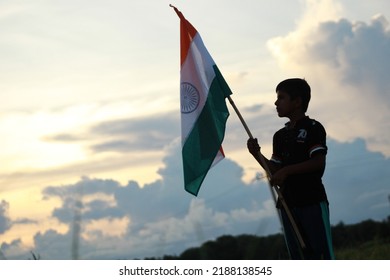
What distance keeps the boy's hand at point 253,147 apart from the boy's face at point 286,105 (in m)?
0.27

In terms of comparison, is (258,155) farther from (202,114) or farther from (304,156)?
(202,114)

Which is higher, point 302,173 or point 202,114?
point 202,114

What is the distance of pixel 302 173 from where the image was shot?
16.6 feet

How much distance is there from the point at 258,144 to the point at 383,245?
11.1ft

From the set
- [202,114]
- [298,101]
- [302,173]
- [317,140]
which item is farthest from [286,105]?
[202,114]

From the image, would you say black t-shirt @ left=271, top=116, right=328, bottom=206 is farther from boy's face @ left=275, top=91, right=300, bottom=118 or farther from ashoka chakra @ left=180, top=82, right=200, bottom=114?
ashoka chakra @ left=180, top=82, right=200, bottom=114

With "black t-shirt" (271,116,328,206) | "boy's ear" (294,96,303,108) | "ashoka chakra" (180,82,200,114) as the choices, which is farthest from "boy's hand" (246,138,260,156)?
"ashoka chakra" (180,82,200,114)

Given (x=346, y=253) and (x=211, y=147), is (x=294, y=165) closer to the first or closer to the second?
(x=211, y=147)

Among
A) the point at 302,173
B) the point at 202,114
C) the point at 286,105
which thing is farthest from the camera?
the point at 202,114

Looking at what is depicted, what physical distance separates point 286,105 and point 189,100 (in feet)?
3.35

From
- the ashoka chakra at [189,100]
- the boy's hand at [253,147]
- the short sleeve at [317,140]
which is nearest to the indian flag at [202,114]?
the ashoka chakra at [189,100]
